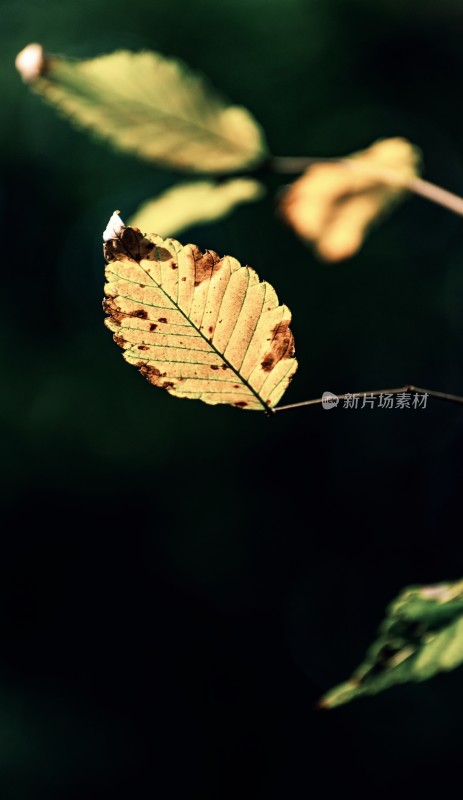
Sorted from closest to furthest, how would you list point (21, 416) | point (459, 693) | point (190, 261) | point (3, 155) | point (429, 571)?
1. point (190, 261)
2. point (21, 416)
3. point (3, 155)
4. point (459, 693)
5. point (429, 571)

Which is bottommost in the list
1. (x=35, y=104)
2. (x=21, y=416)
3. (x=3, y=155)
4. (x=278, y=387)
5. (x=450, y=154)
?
(x=278, y=387)

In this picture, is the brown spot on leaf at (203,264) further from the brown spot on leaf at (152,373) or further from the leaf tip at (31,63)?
the leaf tip at (31,63)

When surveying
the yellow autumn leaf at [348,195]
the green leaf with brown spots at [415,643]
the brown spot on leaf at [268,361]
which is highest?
the yellow autumn leaf at [348,195]

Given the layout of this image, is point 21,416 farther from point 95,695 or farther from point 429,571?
point 429,571

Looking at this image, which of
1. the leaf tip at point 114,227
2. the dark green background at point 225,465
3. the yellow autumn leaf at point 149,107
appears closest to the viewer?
the leaf tip at point 114,227

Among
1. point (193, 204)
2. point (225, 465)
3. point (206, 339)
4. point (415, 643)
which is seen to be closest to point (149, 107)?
point (193, 204)

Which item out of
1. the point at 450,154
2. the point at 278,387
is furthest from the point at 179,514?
the point at 278,387

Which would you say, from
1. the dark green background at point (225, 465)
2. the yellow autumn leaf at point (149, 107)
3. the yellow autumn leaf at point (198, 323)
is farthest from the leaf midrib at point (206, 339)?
the dark green background at point (225, 465)

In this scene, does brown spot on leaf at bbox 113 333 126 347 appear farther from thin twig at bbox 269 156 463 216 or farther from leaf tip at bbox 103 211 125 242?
thin twig at bbox 269 156 463 216
